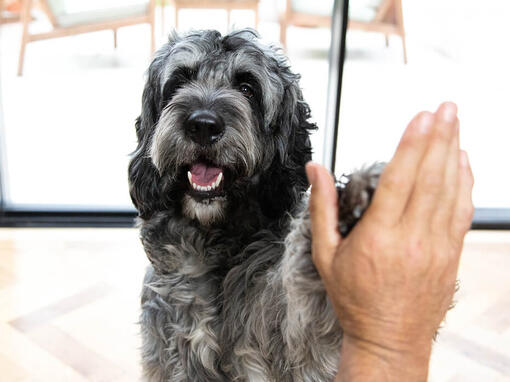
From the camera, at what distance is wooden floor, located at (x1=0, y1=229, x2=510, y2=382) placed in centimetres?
220

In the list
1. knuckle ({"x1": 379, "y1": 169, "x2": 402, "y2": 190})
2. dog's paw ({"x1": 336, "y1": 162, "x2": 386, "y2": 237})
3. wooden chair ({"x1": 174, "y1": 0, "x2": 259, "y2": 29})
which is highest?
wooden chair ({"x1": 174, "y1": 0, "x2": 259, "y2": 29})

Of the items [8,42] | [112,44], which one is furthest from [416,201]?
[8,42]

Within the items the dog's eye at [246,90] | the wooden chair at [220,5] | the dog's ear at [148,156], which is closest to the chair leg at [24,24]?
the wooden chair at [220,5]

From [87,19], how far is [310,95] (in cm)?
122

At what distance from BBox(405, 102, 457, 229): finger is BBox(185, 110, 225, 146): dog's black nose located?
0.66m

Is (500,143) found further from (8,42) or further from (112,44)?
(8,42)

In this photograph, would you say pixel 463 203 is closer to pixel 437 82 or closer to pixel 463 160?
pixel 463 160

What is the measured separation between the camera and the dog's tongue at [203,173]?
1.46 meters

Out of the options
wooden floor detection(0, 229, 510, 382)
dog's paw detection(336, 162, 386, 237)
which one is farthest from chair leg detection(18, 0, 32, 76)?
dog's paw detection(336, 162, 386, 237)

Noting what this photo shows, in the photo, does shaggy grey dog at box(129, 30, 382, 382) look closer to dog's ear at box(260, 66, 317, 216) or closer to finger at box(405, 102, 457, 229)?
dog's ear at box(260, 66, 317, 216)

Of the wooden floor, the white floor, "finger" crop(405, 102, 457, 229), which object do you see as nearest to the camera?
"finger" crop(405, 102, 457, 229)

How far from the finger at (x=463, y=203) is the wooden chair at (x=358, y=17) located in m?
2.33

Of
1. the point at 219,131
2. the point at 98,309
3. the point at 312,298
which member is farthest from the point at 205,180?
the point at 98,309

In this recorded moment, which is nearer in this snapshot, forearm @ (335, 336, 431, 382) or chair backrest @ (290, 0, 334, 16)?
forearm @ (335, 336, 431, 382)
